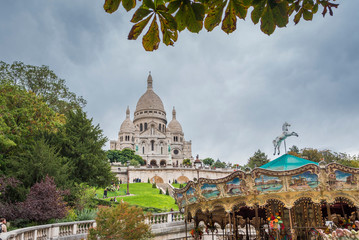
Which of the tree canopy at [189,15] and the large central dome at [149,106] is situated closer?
the tree canopy at [189,15]

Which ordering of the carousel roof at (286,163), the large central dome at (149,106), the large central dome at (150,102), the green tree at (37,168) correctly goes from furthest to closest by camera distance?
the large central dome at (150,102)
the large central dome at (149,106)
the green tree at (37,168)
the carousel roof at (286,163)

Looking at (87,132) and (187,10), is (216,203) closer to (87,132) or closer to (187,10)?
(187,10)

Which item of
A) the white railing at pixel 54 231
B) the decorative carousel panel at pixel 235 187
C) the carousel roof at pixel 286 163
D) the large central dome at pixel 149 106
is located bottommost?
the white railing at pixel 54 231

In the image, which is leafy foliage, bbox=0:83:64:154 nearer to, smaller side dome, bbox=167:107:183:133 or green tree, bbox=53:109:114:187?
green tree, bbox=53:109:114:187

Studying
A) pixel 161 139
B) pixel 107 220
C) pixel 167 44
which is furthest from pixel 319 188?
pixel 161 139

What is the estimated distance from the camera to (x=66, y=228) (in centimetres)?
1393

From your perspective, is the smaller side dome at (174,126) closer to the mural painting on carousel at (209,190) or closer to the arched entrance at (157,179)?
the arched entrance at (157,179)

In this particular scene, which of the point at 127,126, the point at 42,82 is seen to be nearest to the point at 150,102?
the point at 127,126

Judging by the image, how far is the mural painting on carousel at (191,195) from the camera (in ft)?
44.2

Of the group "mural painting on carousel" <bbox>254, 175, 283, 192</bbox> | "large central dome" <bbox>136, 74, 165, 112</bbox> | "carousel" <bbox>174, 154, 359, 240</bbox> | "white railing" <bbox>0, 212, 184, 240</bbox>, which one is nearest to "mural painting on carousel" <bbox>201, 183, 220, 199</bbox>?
"carousel" <bbox>174, 154, 359, 240</bbox>

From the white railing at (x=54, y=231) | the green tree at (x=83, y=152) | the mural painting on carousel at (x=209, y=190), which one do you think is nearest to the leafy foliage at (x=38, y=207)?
the white railing at (x=54, y=231)

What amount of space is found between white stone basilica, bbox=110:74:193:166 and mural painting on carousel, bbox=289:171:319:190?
67.0m

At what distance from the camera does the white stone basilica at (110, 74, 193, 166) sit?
8125 centimetres

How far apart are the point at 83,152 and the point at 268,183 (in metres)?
16.5
